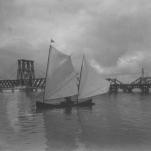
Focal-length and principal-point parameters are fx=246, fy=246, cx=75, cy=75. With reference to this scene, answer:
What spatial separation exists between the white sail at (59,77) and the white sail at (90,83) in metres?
2.76

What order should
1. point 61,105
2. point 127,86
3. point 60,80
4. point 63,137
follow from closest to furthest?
point 63,137, point 60,80, point 61,105, point 127,86

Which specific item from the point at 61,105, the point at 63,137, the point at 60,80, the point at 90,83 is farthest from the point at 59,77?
the point at 63,137

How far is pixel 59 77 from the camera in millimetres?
51875

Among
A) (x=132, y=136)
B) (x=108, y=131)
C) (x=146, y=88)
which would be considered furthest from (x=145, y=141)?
(x=146, y=88)

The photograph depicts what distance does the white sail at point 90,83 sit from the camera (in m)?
55.7

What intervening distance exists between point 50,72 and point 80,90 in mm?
8873

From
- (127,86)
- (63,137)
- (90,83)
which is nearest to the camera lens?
(63,137)

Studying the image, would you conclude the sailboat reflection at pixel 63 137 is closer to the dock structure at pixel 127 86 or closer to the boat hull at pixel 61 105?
the boat hull at pixel 61 105

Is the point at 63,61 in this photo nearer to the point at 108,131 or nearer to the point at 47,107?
the point at 47,107

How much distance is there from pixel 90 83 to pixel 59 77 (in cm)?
820

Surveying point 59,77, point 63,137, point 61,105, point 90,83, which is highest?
point 59,77

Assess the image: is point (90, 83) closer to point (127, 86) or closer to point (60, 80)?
point (60, 80)

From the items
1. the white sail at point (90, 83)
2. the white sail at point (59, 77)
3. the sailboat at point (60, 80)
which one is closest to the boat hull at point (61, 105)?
the sailboat at point (60, 80)

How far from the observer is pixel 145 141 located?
82.0 feet
